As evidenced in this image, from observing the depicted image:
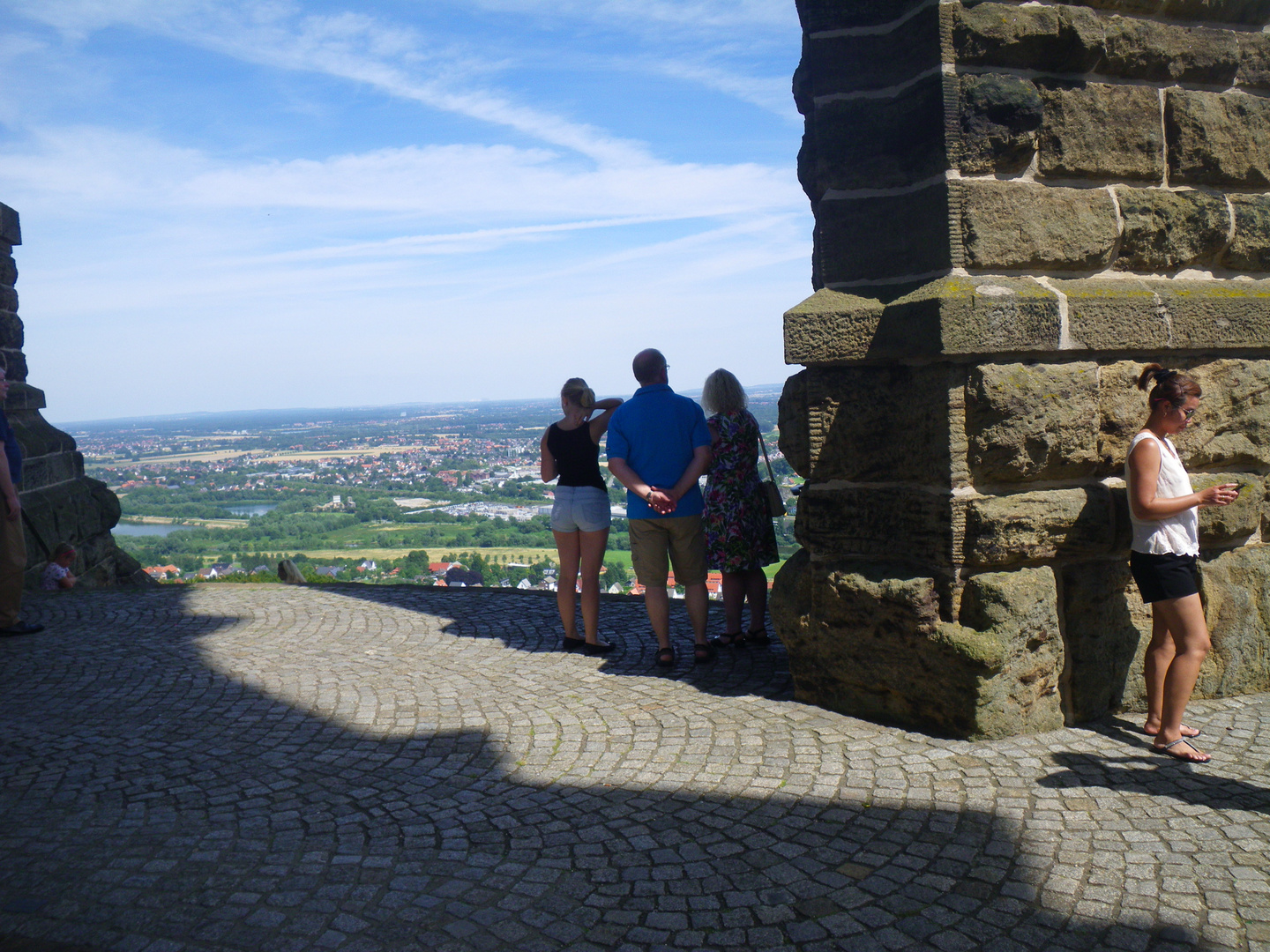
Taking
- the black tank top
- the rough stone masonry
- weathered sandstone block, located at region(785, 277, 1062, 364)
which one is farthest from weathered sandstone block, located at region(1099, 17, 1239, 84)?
the black tank top

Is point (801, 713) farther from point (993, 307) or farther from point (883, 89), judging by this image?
point (883, 89)

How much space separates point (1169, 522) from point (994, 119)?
68.3 inches

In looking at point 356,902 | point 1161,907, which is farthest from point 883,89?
point 356,902

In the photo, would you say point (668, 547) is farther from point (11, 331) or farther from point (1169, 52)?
point (11, 331)

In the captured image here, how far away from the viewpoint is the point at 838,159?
4059 mm

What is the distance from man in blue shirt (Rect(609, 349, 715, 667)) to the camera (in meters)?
4.99

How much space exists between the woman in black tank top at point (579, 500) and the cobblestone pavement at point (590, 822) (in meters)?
0.59

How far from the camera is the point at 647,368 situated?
5082mm

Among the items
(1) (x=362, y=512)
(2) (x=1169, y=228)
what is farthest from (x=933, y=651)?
(1) (x=362, y=512)

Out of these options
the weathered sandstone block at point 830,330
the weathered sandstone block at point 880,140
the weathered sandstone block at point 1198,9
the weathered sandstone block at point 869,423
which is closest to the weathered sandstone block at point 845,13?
the weathered sandstone block at point 880,140

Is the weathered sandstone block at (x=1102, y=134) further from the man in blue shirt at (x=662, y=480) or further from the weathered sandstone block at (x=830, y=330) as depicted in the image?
the man in blue shirt at (x=662, y=480)

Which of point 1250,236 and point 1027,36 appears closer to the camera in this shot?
point 1027,36

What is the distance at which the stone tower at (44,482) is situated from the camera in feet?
25.6

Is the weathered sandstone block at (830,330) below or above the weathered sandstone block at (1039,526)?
above
